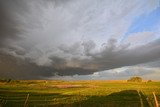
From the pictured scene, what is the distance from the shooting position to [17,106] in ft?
108

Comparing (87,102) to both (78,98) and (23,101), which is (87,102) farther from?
(23,101)

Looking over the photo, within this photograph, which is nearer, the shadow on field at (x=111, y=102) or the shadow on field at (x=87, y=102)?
the shadow on field at (x=111, y=102)

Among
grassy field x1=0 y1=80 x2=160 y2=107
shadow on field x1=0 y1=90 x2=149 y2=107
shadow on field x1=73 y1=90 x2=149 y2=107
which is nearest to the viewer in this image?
shadow on field x1=73 y1=90 x2=149 y2=107

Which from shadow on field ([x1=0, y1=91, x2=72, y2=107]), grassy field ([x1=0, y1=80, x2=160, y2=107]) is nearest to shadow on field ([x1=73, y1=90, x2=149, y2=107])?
grassy field ([x1=0, y1=80, x2=160, y2=107])

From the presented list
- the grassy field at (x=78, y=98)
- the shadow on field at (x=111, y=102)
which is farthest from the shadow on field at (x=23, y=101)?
the shadow on field at (x=111, y=102)

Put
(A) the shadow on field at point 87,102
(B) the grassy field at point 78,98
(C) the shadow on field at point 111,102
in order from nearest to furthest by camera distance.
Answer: (C) the shadow on field at point 111,102, (A) the shadow on field at point 87,102, (B) the grassy field at point 78,98

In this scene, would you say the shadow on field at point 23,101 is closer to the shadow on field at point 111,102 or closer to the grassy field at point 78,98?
the grassy field at point 78,98

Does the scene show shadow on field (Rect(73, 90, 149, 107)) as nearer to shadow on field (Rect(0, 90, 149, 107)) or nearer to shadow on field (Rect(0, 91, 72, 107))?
shadow on field (Rect(0, 90, 149, 107))

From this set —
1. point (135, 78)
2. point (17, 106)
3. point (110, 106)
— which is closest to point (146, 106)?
point (110, 106)

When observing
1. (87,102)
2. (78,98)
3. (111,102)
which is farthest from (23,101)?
(111,102)

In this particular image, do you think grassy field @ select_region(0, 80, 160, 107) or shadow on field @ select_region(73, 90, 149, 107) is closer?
shadow on field @ select_region(73, 90, 149, 107)

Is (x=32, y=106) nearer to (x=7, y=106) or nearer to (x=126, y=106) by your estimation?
(x=7, y=106)

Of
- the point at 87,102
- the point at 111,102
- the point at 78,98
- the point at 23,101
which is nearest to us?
the point at 87,102

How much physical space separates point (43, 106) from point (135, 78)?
138810mm
